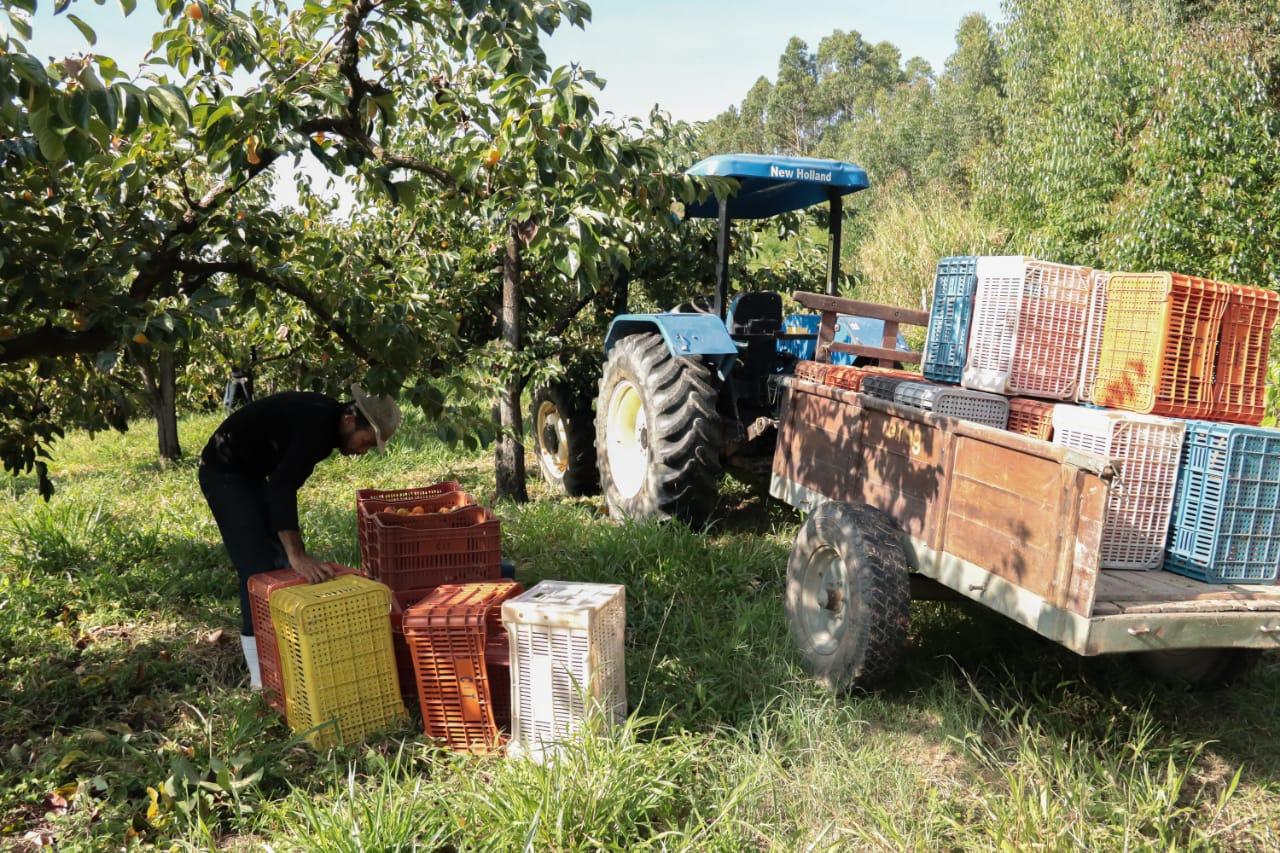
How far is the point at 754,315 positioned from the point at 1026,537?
10.2ft

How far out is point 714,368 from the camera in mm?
6141

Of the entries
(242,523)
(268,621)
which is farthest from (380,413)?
(268,621)

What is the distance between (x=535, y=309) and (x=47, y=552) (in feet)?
13.3

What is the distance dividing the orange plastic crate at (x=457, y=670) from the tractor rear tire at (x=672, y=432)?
2.14 m

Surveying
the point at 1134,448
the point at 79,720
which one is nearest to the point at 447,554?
the point at 79,720

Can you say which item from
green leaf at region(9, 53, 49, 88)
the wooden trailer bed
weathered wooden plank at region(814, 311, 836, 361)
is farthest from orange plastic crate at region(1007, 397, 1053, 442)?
green leaf at region(9, 53, 49, 88)

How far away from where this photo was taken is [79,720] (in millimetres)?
3799

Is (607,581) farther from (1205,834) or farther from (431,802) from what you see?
(1205,834)

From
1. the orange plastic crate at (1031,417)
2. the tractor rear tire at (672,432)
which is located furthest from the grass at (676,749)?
the orange plastic crate at (1031,417)

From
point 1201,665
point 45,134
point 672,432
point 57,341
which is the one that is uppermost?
Result: point 45,134

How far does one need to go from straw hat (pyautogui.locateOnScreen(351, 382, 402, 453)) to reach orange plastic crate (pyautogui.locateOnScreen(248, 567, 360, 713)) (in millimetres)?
580

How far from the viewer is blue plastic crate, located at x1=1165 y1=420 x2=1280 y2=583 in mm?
3277

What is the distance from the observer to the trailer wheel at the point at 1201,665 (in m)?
3.90

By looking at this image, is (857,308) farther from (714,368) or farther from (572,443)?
(572,443)
